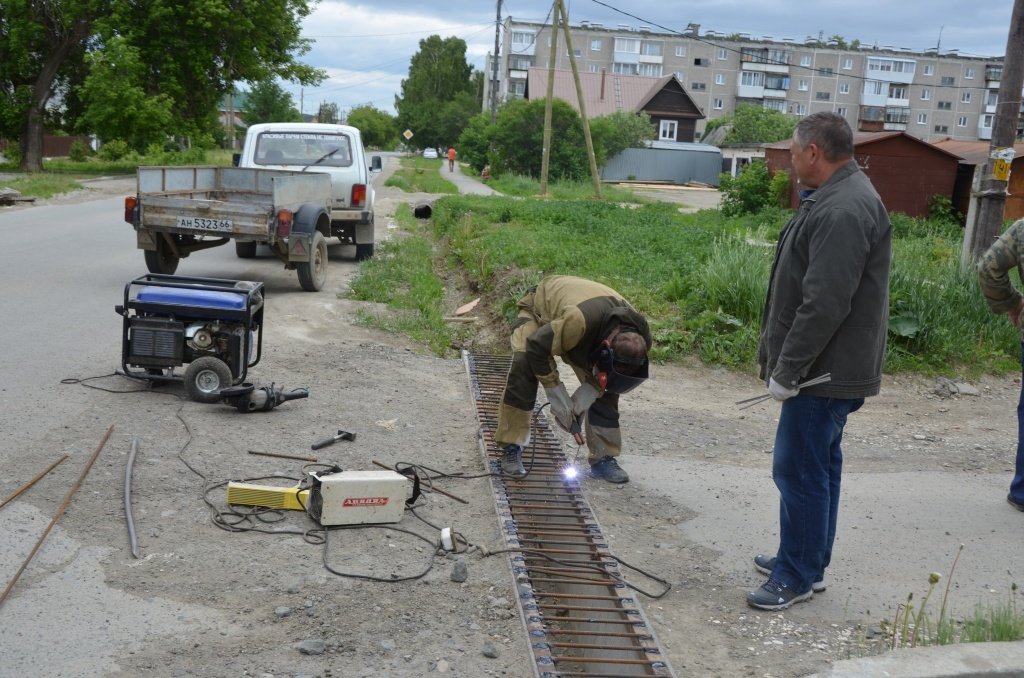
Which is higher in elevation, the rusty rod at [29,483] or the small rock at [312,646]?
the rusty rod at [29,483]

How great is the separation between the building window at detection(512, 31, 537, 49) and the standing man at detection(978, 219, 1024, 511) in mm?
102347

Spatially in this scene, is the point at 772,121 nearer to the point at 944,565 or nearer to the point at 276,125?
the point at 276,125

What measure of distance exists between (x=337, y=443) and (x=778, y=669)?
10.2 ft

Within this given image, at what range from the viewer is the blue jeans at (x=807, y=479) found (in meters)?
4.04

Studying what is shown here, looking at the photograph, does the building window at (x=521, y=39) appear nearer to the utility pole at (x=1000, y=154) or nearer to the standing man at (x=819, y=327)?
the utility pole at (x=1000, y=154)

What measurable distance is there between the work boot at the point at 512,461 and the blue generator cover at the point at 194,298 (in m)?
2.08

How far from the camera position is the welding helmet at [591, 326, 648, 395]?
5184mm

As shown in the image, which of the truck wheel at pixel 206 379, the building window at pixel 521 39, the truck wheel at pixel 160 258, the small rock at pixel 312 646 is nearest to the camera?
the small rock at pixel 312 646

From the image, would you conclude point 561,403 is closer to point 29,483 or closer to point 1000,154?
point 29,483

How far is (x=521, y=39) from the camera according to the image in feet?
343

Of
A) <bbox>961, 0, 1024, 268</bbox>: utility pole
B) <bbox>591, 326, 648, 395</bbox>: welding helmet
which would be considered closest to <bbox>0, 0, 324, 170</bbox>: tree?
<bbox>961, 0, 1024, 268</bbox>: utility pole

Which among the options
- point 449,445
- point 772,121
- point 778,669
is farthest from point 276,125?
point 772,121

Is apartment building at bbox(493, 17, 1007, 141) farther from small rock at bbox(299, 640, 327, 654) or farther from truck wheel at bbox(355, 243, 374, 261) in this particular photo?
small rock at bbox(299, 640, 327, 654)

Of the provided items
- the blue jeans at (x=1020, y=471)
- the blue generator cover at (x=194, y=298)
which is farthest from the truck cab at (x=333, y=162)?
the blue jeans at (x=1020, y=471)
